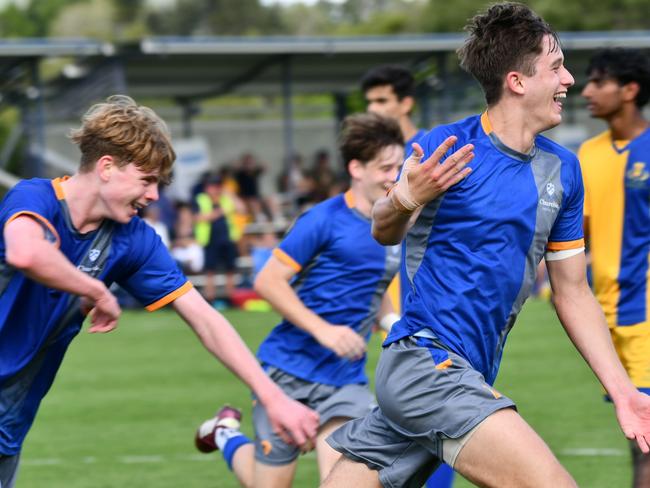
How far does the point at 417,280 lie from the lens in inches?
165

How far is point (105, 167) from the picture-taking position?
4.24 meters

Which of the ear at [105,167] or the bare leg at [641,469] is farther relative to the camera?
the bare leg at [641,469]

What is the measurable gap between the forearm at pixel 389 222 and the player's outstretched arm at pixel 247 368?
643 mm

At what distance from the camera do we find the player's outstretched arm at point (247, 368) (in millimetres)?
3992

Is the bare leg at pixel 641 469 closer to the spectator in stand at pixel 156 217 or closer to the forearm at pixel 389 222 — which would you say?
the forearm at pixel 389 222

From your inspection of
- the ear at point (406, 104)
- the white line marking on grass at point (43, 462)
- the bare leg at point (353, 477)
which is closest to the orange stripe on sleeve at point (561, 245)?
the bare leg at point (353, 477)

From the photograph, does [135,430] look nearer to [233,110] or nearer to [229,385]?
[229,385]

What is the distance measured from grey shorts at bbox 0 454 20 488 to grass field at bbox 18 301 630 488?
298 centimetres

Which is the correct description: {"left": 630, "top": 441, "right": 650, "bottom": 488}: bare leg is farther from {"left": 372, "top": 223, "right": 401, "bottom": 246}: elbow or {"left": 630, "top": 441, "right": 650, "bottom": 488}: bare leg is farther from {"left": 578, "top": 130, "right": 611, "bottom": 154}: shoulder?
{"left": 372, "top": 223, "right": 401, "bottom": 246}: elbow

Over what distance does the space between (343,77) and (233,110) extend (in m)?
5.22

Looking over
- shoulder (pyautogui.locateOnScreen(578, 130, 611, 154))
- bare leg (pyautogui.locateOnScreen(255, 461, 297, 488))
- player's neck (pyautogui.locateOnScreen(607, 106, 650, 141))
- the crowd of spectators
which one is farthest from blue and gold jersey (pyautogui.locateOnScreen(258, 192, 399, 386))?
the crowd of spectators

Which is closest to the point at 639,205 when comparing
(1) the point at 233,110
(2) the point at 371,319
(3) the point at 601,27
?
(2) the point at 371,319

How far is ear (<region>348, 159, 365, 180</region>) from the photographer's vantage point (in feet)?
19.3

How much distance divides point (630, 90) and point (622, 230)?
783 mm
